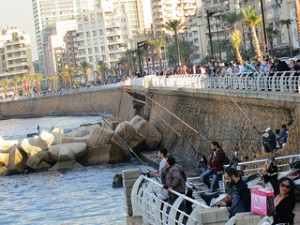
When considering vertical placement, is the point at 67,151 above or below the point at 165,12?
below

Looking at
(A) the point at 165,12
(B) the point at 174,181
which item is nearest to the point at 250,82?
(B) the point at 174,181

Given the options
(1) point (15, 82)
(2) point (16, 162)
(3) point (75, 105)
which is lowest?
(3) point (75, 105)

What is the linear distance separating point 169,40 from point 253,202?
146229 millimetres

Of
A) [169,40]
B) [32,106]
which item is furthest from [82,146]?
[169,40]

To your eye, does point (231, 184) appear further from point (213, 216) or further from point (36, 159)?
point (36, 159)

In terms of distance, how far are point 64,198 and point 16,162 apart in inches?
336

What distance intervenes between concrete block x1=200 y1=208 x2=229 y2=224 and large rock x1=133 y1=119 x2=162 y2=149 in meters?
31.2

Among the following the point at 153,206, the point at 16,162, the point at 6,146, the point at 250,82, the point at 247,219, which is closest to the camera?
the point at 247,219

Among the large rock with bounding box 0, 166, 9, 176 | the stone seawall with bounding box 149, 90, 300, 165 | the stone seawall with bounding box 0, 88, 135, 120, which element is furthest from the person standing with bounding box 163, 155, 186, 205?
the stone seawall with bounding box 0, 88, 135, 120

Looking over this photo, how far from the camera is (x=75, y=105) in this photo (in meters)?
108

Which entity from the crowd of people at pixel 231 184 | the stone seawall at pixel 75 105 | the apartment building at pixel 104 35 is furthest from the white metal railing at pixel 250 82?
the apartment building at pixel 104 35

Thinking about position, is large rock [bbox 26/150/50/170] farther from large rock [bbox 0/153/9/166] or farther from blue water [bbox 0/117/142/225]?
large rock [bbox 0/153/9/166]

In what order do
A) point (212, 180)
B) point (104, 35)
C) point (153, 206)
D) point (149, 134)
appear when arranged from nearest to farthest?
1. point (153, 206)
2. point (212, 180)
3. point (149, 134)
4. point (104, 35)

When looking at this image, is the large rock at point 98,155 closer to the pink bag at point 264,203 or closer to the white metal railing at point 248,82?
the white metal railing at point 248,82
